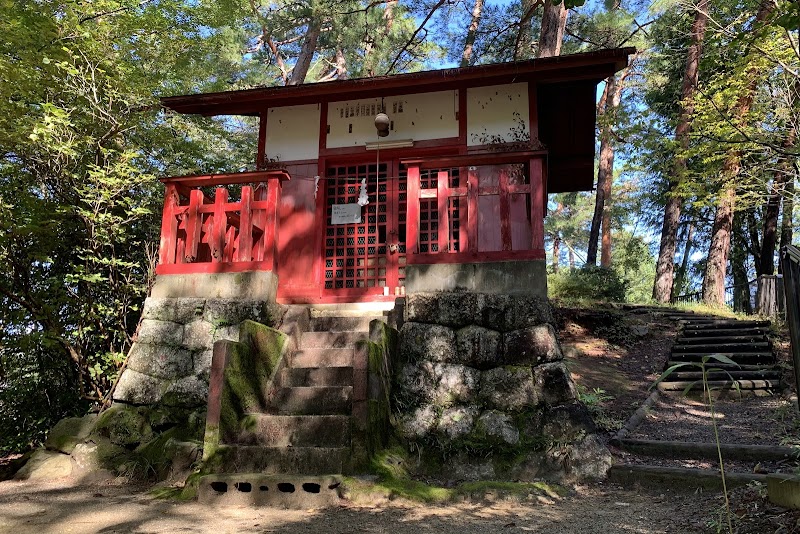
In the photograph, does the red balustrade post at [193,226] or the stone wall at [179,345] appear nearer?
the stone wall at [179,345]

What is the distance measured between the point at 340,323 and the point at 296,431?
179cm

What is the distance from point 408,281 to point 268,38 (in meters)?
13.4

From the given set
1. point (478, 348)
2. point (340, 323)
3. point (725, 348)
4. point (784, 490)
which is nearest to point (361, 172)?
point (340, 323)

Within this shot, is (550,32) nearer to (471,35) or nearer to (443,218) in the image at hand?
(471,35)

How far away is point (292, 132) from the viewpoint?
8.24 metres

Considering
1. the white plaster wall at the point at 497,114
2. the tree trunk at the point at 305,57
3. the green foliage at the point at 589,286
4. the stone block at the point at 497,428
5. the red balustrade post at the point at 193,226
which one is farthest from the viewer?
the tree trunk at the point at 305,57

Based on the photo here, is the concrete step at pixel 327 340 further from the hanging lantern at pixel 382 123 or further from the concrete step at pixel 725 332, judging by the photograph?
the concrete step at pixel 725 332

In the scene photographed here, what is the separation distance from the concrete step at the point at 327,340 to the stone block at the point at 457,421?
4.24 ft

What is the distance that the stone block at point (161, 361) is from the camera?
20.2 ft

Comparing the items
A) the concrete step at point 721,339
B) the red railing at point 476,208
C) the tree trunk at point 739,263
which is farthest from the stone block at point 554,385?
the tree trunk at point 739,263

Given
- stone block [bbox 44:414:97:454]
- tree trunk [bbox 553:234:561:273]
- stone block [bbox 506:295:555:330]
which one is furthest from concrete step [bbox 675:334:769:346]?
tree trunk [bbox 553:234:561:273]

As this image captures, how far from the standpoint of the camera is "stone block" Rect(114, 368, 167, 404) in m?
6.03

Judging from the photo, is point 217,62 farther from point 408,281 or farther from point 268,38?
point 408,281

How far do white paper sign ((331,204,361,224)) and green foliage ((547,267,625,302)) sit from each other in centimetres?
855
